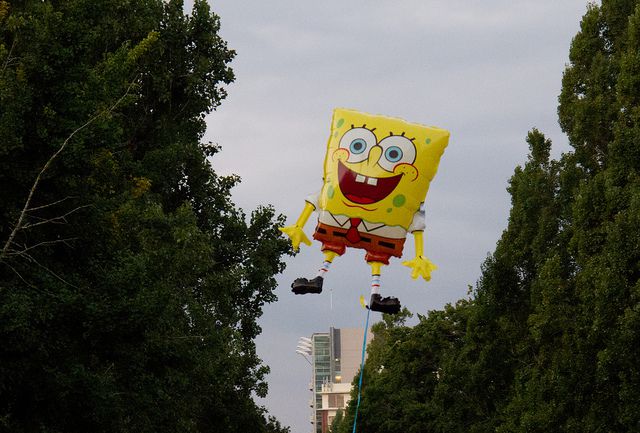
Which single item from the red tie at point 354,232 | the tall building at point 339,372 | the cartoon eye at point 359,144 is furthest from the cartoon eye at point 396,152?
the tall building at point 339,372

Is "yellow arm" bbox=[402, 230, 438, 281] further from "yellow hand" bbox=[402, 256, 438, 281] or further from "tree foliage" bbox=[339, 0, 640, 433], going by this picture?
"tree foliage" bbox=[339, 0, 640, 433]

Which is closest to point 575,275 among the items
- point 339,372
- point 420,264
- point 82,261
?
point 420,264

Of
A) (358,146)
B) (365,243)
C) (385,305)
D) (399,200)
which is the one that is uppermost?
(358,146)

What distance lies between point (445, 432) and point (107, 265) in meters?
18.2

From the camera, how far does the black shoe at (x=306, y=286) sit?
14.6 metres

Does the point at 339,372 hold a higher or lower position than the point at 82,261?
higher

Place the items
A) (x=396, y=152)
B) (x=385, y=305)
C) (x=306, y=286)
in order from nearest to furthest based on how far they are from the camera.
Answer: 1. (x=385, y=305)
2. (x=306, y=286)
3. (x=396, y=152)

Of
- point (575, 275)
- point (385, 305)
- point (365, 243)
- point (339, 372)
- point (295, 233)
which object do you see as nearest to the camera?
point (385, 305)

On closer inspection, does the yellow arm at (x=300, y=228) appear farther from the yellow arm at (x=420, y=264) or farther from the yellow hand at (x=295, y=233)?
the yellow arm at (x=420, y=264)

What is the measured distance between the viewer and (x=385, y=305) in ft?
46.8

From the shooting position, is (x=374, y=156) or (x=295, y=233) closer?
(x=374, y=156)

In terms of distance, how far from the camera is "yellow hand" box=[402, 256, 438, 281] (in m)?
14.9

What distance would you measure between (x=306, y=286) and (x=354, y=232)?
1.02 meters

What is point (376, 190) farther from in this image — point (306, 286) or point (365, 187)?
point (306, 286)
